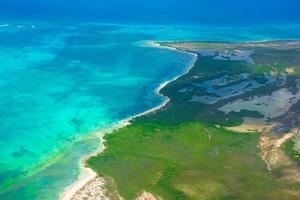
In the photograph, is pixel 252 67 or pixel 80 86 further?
pixel 252 67

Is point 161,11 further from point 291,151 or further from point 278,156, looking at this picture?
point 278,156

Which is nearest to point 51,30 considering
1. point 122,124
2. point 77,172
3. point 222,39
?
point 222,39

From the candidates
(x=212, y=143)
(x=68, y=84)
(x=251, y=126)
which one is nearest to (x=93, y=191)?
(x=212, y=143)

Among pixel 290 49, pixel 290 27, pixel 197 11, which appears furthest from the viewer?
pixel 197 11

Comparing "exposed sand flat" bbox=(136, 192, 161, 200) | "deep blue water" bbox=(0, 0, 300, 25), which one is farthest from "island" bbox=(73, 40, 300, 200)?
"deep blue water" bbox=(0, 0, 300, 25)

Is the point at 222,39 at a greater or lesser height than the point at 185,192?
greater

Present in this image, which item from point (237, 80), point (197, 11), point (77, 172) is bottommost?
point (77, 172)

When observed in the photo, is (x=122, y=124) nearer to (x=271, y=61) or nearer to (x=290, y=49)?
(x=271, y=61)

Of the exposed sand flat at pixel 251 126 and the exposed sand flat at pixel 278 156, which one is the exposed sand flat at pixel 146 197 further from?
the exposed sand flat at pixel 251 126

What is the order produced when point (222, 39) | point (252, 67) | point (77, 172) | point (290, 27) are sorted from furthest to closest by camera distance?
point (290, 27) < point (222, 39) < point (252, 67) < point (77, 172)
